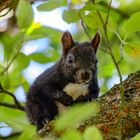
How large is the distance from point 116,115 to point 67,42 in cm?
76

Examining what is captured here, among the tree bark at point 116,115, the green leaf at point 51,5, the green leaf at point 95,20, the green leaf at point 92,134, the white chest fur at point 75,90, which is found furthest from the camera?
the white chest fur at point 75,90

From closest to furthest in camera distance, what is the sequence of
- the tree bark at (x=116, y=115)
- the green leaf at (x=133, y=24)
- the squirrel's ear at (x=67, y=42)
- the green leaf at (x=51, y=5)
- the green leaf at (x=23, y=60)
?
the green leaf at (x=51, y=5)
the green leaf at (x=133, y=24)
the tree bark at (x=116, y=115)
the green leaf at (x=23, y=60)
the squirrel's ear at (x=67, y=42)

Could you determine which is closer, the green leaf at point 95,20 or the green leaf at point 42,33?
the green leaf at point 95,20

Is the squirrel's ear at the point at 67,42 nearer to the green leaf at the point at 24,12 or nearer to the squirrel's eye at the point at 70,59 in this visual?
the squirrel's eye at the point at 70,59

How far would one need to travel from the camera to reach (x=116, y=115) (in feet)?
5.57

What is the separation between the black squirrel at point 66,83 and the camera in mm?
2133

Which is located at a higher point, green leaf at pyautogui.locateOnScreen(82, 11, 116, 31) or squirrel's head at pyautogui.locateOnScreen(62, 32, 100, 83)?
green leaf at pyautogui.locateOnScreen(82, 11, 116, 31)

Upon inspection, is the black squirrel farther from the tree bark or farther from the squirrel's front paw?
the tree bark

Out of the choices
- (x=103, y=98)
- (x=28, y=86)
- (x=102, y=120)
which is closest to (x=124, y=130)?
(x=102, y=120)

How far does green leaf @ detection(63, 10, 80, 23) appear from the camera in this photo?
148cm

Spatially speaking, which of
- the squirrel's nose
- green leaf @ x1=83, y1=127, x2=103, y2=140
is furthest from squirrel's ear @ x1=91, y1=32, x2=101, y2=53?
green leaf @ x1=83, y1=127, x2=103, y2=140

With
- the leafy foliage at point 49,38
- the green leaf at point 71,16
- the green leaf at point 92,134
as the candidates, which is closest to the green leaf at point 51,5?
the leafy foliage at point 49,38

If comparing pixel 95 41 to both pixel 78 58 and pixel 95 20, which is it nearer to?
pixel 78 58

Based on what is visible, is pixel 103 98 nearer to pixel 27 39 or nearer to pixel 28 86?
pixel 27 39
